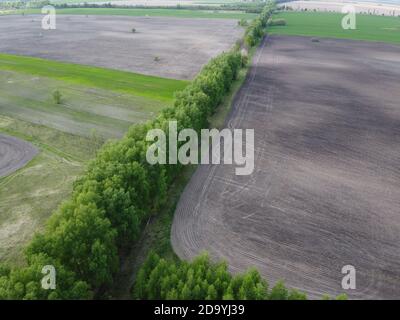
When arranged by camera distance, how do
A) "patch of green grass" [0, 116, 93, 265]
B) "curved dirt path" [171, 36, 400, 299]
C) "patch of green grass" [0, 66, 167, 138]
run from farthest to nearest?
"patch of green grass" [0, 66, 167, 138], "patch of green grass" [0, 116, 93, 265], "curved dirt path" [171, 36, 400, 299]

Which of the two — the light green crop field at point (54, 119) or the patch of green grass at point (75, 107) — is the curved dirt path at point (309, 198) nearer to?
the light green crop field at point (54, 119)

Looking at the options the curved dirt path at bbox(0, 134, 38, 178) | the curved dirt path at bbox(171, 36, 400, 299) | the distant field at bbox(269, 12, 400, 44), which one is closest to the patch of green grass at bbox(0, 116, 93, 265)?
the curved dirt path at bbox(0, 134, 38, 178)

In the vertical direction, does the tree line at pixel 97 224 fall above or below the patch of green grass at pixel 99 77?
below

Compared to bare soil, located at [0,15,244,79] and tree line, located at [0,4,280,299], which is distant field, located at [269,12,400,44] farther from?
tree line, located at [0,4,280,299]

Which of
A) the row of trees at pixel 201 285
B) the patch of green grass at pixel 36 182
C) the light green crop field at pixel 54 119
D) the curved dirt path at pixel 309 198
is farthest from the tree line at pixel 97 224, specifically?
the light green crop field at pixel 54 119

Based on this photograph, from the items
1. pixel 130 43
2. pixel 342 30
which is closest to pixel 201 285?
pixel 130 43
